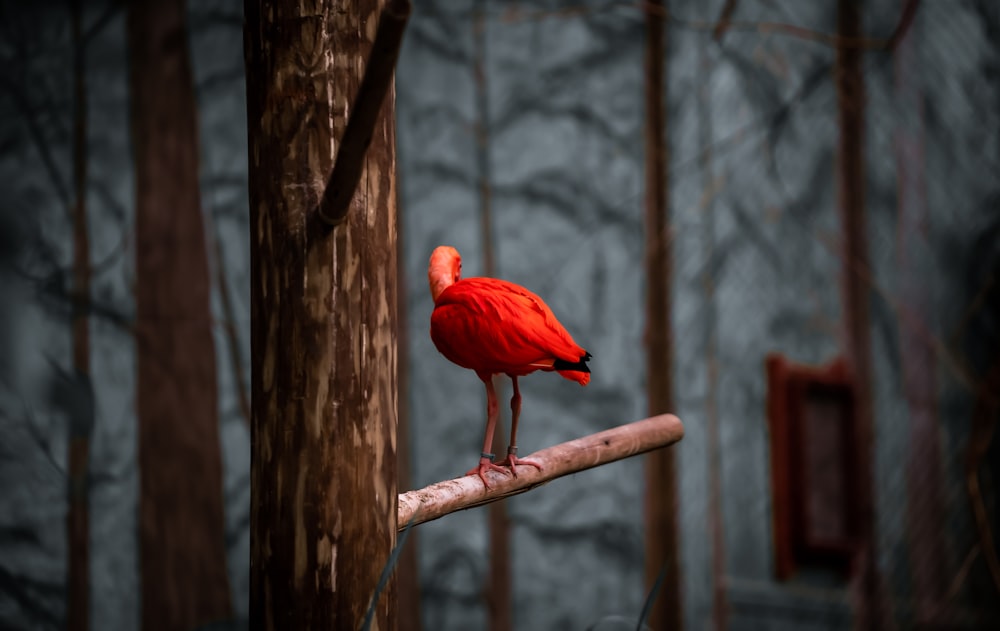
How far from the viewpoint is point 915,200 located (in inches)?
116

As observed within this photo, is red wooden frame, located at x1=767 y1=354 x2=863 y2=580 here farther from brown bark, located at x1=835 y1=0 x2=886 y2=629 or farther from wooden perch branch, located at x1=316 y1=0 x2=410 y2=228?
wooden perch branch, located at x1=316 y1=0 x2=410 y2=228

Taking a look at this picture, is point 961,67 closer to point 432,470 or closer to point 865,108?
point 865,108

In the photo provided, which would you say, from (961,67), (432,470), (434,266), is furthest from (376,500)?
(961,67)

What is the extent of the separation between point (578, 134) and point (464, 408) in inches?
27.9

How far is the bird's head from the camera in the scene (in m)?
1.30

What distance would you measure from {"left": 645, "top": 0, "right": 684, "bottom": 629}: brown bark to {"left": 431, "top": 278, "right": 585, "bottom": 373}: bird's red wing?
130cm

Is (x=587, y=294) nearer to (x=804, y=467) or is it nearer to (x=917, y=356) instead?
(x=804, y=467)

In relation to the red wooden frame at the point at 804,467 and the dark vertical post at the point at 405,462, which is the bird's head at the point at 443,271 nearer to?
the dark vertical post at the point at 405,462

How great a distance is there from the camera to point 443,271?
1.31 metres

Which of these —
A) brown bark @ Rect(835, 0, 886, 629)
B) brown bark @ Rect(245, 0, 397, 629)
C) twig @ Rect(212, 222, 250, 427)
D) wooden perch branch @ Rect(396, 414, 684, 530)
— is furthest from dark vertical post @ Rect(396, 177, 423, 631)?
brown bark @ Rect(835, 0, 886, 629)

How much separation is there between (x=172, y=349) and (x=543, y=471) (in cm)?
111

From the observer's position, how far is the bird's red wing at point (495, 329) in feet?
3.98

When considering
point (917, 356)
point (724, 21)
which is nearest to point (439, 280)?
point (724, 21)

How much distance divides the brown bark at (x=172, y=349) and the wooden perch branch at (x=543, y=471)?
1037 mm
